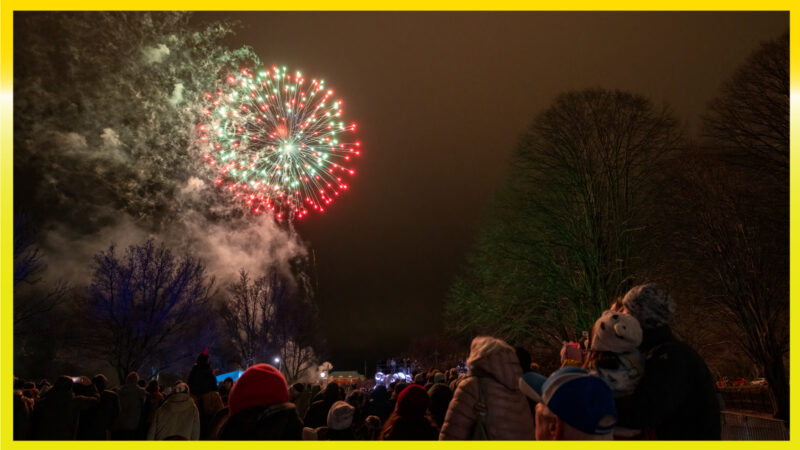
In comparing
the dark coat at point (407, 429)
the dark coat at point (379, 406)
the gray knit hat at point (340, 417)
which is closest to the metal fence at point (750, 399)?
the dark coat at point (379, 406)

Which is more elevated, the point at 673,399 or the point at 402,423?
the point at 673,399

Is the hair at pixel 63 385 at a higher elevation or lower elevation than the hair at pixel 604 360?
lower

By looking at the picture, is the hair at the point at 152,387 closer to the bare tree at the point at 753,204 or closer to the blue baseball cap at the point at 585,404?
the blue baseball cap at the point at 585,404

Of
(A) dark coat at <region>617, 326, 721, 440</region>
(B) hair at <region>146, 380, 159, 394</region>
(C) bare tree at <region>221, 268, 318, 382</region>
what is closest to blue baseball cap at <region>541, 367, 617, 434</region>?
(A) dark coat at <region>617, 326, 721, 440</region>

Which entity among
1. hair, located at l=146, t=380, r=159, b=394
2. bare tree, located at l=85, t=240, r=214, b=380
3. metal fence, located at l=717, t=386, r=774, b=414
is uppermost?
bare tree, located at l=85, t=240, r=214, b=380

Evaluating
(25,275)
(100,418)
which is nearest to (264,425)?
(100,418)

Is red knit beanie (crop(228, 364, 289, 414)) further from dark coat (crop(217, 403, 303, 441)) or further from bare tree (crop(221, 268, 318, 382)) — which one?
bare tree (crop(221, 268, 318, 382))

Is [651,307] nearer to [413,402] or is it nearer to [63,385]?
[413,402]
